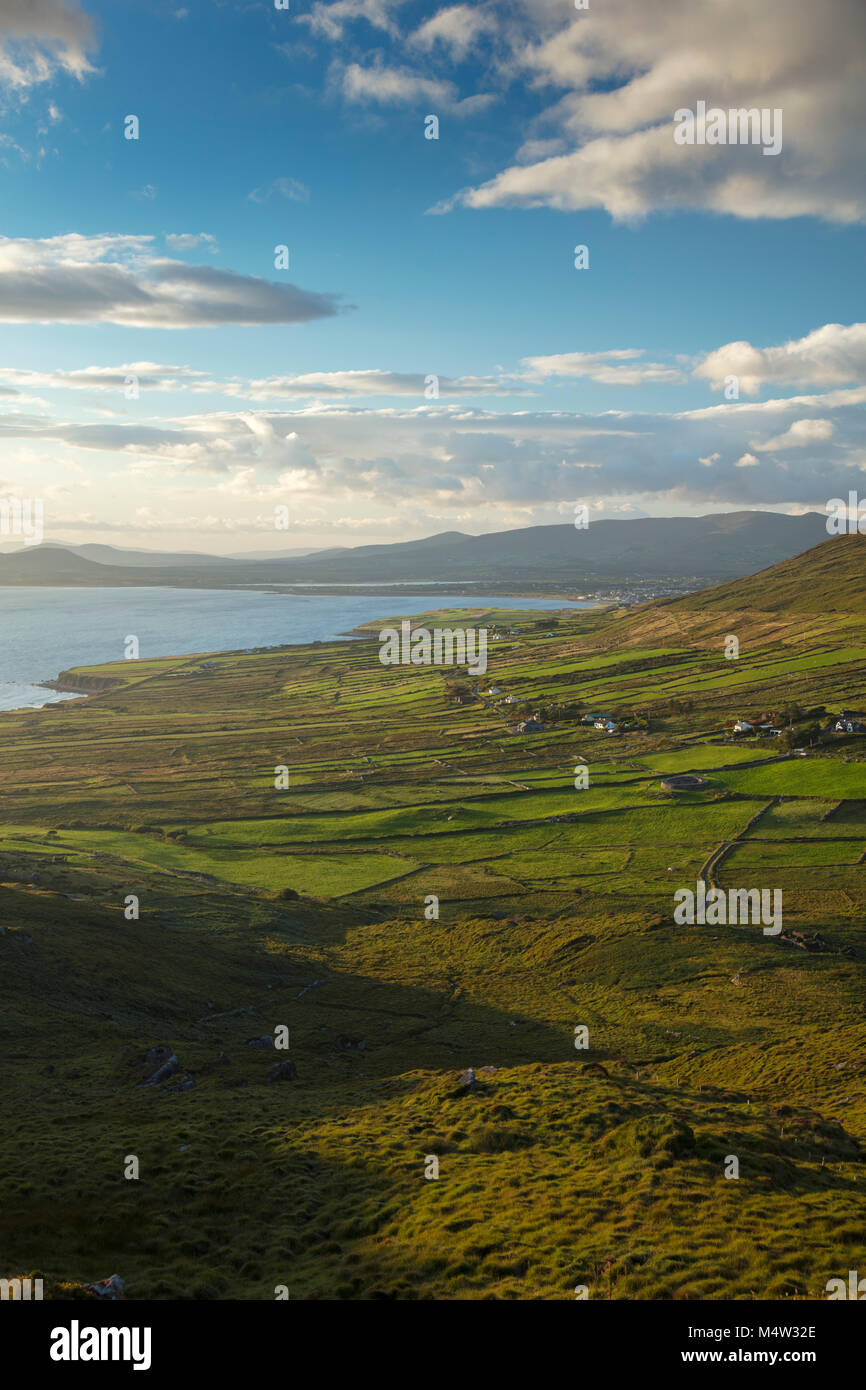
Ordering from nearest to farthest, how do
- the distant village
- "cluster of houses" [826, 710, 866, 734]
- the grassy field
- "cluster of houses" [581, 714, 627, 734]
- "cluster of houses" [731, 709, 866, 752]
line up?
the grassy field → the distant village → "cluster of houses" [826, 710, 866, 734] → "cluster of houses" [731, 709, 866, 752] → "cluster of houses" [581, 714, 627, 734]

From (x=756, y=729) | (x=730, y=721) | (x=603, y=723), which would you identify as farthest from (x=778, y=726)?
(x=603, y=723)

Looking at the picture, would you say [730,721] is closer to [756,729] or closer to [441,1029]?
[756,729]

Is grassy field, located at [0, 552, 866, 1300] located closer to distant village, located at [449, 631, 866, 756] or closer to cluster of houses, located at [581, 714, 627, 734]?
distant village, located at [449, 631, 866, 756]

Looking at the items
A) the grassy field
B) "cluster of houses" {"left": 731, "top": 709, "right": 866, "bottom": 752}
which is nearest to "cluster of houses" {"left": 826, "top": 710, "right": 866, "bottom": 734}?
"cluster of houses" {"left": 731, "top": 709, "right": 866, "bottom": 752}

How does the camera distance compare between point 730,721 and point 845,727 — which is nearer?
point 845,727

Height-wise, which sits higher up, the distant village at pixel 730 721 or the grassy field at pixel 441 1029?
the distant village at pixel 730 721

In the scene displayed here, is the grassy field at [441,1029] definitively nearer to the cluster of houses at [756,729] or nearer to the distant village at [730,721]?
the distant village at [730,721]

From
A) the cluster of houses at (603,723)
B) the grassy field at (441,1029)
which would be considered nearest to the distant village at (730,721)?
the cluster of houses at (603,723)

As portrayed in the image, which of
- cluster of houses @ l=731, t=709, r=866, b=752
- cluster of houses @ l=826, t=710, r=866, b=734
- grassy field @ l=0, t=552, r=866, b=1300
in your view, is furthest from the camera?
cluster of houses @ l=731, t=709, r=866, b=752
